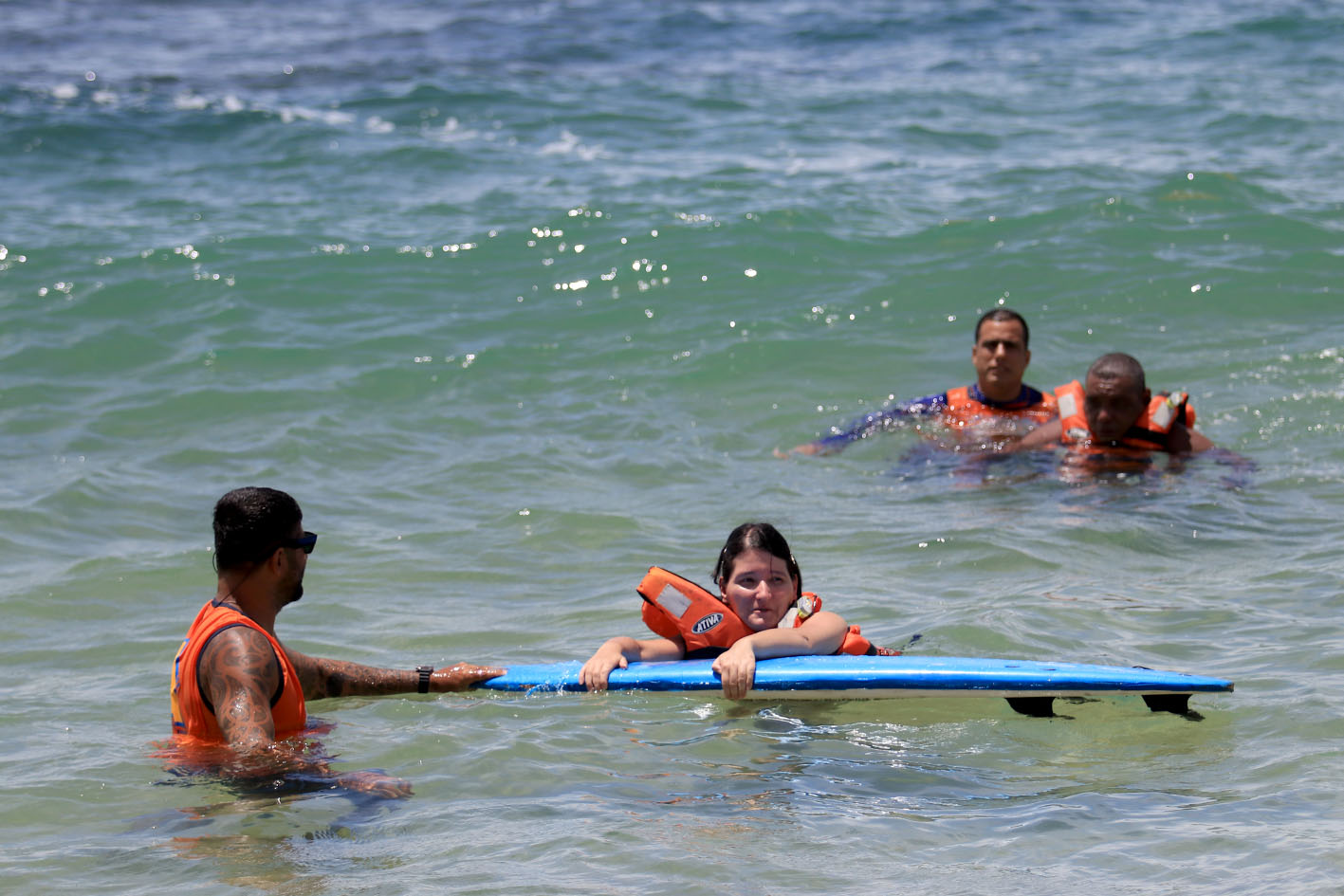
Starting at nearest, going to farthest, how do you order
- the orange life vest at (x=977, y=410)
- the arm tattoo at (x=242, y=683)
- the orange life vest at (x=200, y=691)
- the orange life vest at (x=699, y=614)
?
the arm tattoo at (x=242, y=683) < the orange life vest at (x=200, y=691) < the orange life vest at (x=699, y=614) < the orange life vest at (x=977, y=410)

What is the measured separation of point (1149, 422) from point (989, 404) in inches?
42.9

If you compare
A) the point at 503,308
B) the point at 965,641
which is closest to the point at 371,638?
the point at 965,641

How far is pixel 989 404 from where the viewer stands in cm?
980

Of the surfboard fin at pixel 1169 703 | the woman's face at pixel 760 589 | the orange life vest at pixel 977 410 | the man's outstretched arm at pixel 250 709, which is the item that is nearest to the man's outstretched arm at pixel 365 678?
the man's outstretched arm at pixel 250 709

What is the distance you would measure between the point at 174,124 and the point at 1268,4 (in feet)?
48.5

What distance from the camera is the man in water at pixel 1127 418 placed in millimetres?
9000

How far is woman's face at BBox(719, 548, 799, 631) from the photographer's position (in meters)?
5.58

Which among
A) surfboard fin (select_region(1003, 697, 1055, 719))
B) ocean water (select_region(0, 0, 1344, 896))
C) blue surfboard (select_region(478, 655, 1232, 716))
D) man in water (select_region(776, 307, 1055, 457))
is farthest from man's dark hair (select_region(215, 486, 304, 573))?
man in water (select_region(776, 307, 1055, 457))

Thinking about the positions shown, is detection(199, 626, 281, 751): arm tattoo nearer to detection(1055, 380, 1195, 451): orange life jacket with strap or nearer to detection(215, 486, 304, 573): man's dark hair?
detection(215, 486, 304, 573): man's dark hair

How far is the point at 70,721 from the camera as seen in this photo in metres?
5.64

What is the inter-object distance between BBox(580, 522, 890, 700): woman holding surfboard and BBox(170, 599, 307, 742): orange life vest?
1127mm

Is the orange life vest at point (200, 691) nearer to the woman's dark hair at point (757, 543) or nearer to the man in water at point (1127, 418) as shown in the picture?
the woman's dark hair at point (757, 543)

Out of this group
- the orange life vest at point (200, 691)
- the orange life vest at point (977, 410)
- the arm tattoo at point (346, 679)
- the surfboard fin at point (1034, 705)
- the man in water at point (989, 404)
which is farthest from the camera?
the orange life vest at point (977, 410)

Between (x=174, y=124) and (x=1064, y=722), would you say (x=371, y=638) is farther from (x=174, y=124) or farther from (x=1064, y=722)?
(x=174, y=124)
